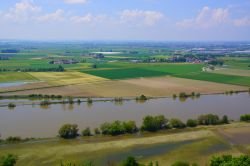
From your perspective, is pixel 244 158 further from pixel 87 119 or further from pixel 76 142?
pixel 87 119

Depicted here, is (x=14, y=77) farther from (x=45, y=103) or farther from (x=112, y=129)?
(x=112, y=129)

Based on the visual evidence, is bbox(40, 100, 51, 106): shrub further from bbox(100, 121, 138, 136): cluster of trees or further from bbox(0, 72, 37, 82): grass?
bbox(0, 72, 37, 82): grass

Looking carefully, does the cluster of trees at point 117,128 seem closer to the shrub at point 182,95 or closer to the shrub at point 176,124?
the shrub at point 176,124

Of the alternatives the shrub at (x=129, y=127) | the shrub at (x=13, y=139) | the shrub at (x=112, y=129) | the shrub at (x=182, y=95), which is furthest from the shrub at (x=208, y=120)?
the shrub at (x=13, y=139)

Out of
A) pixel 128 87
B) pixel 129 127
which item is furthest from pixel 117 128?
pixel 128 87

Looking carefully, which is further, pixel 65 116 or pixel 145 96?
pixel 145 96

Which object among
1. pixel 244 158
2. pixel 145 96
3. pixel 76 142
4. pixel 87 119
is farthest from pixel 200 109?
pixel 244 158
